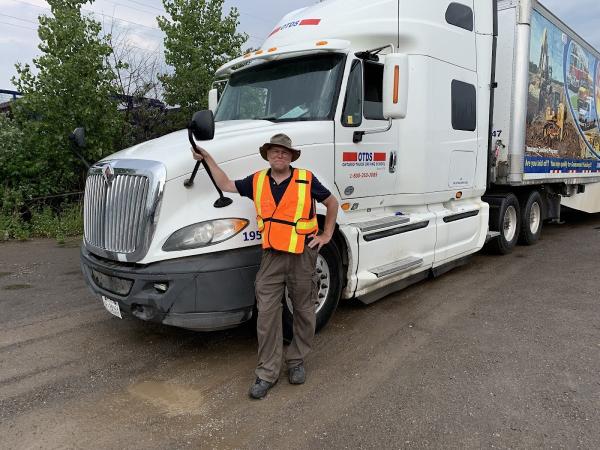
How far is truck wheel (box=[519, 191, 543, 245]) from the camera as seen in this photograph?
832 cm

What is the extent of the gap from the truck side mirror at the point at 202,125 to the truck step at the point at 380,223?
6.33 ft

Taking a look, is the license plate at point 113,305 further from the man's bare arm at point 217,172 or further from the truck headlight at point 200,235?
the man's bare arm at point 217,172

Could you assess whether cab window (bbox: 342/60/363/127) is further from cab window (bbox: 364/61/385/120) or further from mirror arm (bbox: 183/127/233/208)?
mirror arm (bbox: 183/127/233/208)

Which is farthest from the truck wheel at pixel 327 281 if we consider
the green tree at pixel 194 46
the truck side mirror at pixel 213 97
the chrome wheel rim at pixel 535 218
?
the green tree at pixel 194 46

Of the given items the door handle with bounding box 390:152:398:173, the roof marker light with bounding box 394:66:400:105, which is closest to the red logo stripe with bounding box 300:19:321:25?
the roof marker light with bounding box 394:66:400:105

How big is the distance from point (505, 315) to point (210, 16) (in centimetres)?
1021

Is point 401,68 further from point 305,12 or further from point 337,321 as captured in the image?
point 337,321

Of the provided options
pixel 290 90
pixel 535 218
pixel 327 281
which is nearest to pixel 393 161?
pixel 290 90

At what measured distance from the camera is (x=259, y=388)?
3373 mm

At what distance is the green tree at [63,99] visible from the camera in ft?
30.0

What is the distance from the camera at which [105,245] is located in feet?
12.5

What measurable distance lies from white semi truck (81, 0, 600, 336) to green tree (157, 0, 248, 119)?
20.4 ft

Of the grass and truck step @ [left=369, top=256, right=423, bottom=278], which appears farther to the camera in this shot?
the grass

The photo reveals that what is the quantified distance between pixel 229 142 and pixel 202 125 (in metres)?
0.56
